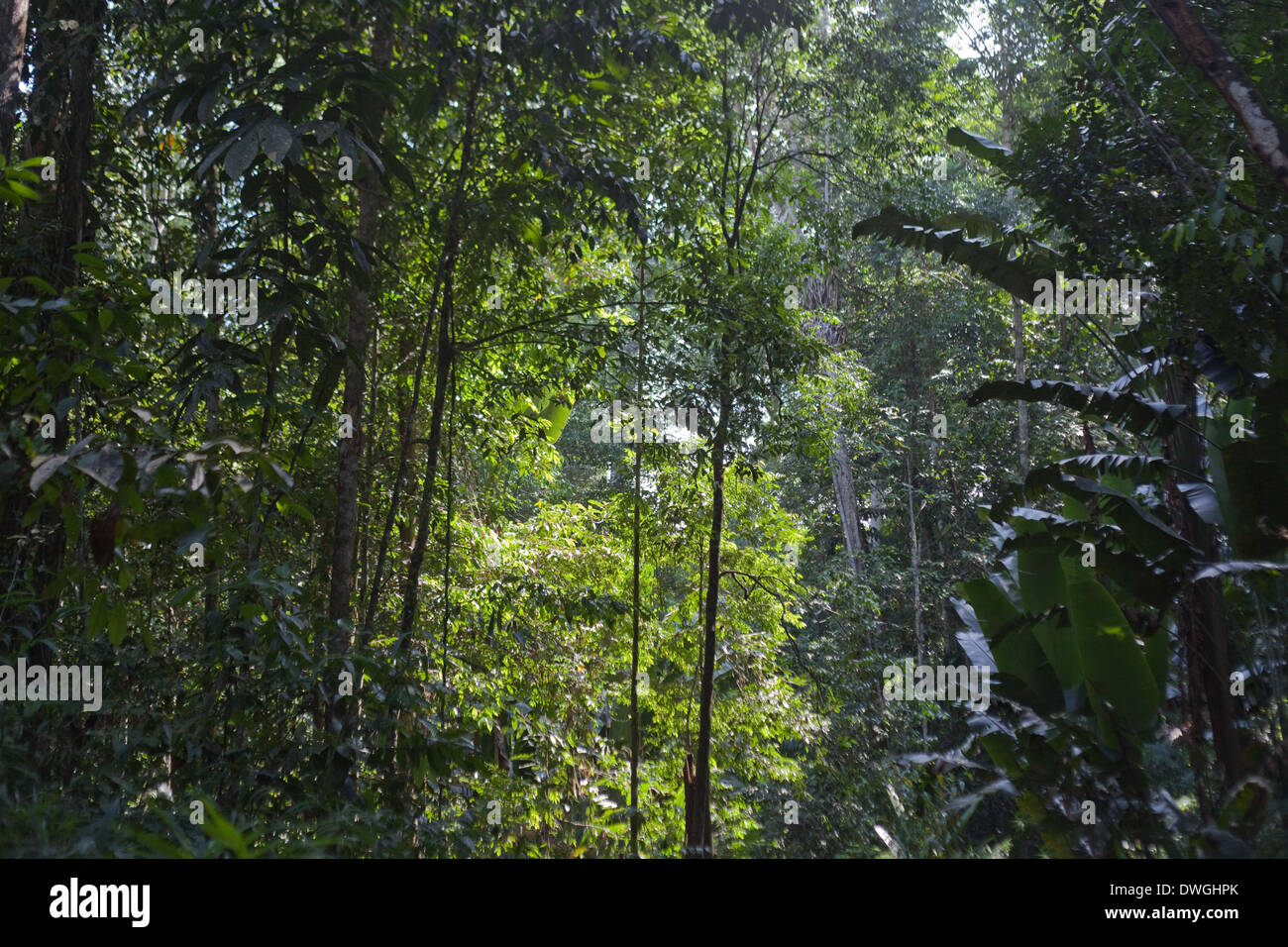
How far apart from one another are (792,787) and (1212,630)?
476 centimetres

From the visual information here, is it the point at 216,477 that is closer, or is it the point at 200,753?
the point at 216,477

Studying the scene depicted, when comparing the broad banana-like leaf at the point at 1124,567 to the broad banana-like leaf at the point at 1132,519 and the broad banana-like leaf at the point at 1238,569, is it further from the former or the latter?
the broad banana-like leaf at the point at 1238,569

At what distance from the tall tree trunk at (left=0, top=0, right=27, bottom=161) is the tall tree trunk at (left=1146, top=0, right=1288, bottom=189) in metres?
4.69

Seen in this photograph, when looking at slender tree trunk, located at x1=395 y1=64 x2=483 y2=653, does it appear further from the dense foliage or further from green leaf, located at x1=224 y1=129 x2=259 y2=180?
green leaf, located at x1=224 y1=129 x2=259 y2=180

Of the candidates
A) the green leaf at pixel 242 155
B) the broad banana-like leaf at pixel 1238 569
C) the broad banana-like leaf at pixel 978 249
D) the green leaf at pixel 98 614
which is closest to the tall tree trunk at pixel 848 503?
the broad banana-like leaf at pixel 978 249

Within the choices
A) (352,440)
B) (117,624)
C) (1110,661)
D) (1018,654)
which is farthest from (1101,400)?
(117,624)

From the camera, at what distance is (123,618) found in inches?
81.2

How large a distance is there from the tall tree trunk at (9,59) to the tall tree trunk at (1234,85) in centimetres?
469

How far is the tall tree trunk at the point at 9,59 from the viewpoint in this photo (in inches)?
127

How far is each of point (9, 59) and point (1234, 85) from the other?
487cm

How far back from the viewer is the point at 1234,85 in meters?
3.49

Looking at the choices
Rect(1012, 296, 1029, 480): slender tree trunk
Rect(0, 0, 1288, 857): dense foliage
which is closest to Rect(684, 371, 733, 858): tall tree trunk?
Rect(0, 0, 1288, 857): dense foliage

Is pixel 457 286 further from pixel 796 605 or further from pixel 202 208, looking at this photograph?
pixel 796 605

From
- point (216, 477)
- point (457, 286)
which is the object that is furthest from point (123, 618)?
point (457, 286)
